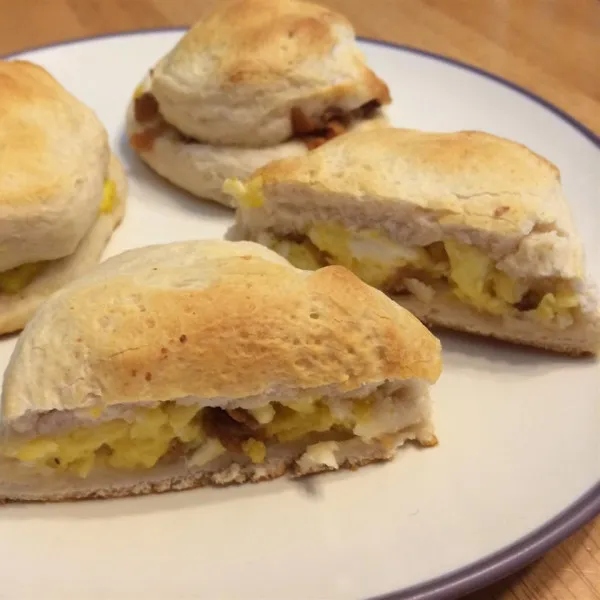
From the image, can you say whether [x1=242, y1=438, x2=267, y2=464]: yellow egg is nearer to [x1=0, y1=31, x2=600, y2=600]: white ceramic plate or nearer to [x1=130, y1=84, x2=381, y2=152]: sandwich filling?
[x1=0, y1=31, x2=600, y2=600]: white ceramic plate

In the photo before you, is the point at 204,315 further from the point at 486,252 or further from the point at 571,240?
the point at 571,240

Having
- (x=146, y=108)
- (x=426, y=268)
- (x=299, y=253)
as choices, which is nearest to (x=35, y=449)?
(x=299, y=253)

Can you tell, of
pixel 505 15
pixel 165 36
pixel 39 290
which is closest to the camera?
pixel 39 290

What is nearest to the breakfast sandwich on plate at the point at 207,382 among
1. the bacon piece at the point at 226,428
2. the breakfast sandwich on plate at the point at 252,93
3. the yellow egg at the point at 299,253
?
the bacon piece at the point at 226,428

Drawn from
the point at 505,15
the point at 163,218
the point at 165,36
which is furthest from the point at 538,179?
the point at 505,15

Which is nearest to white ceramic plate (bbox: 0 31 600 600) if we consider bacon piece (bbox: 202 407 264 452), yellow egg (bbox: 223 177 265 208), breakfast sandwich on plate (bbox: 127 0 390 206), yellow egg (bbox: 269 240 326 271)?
bacon piece (bbox: 202 407 264 452)

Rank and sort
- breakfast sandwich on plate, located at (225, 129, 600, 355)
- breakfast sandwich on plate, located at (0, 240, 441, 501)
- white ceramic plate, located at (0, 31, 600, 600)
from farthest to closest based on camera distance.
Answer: breakfast sandwich on plate, located at (225, 129, 600, 355)
breakfast sandwich on plate, located at (0, 240, 441, 501)
white ceramic plate, located at (0, 31, 600, 600)
